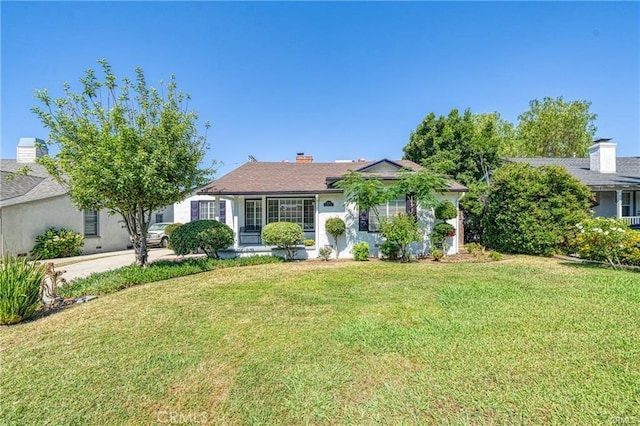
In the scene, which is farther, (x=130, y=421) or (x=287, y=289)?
(x=287, y=289)

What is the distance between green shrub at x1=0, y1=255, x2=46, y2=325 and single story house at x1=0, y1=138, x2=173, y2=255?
736cm

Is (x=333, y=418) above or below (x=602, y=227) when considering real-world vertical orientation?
below

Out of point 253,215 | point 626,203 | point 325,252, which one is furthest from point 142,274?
point 626,203

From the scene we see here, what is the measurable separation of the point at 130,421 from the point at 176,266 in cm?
804

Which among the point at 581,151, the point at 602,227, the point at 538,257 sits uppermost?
the point at 581,151

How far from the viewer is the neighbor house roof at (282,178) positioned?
1280 centimetres

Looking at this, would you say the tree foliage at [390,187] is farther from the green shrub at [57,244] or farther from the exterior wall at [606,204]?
the green shrub at [57,244]

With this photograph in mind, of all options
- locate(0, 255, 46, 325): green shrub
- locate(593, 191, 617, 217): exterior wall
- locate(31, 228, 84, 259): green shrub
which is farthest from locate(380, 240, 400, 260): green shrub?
locate(31, 228, 84, 259): green shrub

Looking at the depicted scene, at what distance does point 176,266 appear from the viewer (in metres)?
10.2

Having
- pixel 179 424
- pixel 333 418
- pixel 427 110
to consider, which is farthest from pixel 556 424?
pixel 427 110

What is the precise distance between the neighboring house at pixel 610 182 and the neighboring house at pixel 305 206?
1062cm

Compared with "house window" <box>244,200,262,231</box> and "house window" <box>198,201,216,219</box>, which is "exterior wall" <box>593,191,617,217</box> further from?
"house window" <box>198,201,216,219</box>

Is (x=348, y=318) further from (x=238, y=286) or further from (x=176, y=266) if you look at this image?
(x=176, y=266)

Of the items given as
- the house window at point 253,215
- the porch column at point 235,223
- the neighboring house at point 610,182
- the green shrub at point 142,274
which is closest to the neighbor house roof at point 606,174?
the neighboring house at point 610,182
